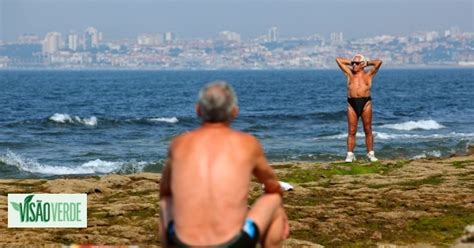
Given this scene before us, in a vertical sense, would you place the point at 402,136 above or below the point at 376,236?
below

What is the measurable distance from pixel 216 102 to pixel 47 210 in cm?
399

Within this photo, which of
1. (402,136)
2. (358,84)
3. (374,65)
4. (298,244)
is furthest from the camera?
(402,136)

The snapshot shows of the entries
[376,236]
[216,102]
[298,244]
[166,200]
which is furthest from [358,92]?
[216,102]

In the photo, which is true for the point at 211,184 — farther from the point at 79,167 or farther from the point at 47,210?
the point at 79,167

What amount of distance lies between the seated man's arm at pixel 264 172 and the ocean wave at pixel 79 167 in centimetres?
1735

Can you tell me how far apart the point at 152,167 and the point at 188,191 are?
1814cm

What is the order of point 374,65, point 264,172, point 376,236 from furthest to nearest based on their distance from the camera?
point 374,65 < point 376,236 < point 264,172

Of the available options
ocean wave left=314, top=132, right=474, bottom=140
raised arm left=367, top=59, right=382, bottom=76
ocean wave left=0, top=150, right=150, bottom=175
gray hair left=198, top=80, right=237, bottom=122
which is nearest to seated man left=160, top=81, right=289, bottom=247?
gray hair left=198, top=80, right=237, bottom=122

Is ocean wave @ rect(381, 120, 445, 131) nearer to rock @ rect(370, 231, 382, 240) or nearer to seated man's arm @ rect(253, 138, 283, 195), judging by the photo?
rock @ rect(370, 231, 382, 240)

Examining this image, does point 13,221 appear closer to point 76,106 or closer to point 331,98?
point 76,106

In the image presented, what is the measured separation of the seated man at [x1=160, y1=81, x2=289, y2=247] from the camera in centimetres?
589

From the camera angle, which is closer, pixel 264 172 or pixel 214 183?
pixel 214 183

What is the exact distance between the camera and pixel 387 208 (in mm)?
11930

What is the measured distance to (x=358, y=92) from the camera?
17.3m
